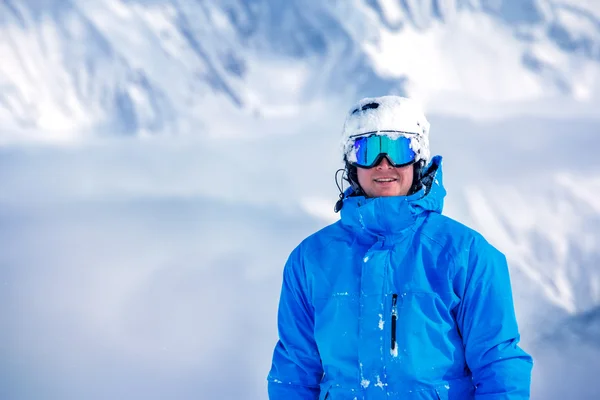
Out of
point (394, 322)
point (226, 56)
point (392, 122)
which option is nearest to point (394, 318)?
point (394, 322)

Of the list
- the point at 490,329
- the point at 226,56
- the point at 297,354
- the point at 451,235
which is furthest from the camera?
the point at 226,56

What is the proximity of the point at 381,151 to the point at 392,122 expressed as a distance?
0.11 m

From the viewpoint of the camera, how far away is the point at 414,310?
199 cm

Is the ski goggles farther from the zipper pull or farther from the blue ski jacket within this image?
the zipper pull

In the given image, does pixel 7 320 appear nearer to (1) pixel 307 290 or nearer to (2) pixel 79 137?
(1) pixel 307 290

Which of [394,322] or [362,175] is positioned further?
[362,175]

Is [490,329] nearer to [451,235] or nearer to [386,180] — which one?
[451,235]

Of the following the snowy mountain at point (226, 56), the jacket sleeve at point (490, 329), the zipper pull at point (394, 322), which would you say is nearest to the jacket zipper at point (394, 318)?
the zipper pull at point (394, 322)

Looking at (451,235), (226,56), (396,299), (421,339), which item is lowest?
(421,339)

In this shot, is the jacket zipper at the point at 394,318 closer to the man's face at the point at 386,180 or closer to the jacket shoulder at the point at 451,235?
the jacket shoulder at the point at 451,235

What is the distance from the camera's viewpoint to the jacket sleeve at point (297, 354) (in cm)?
221

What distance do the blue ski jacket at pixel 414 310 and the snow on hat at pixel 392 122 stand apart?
0.18 metres

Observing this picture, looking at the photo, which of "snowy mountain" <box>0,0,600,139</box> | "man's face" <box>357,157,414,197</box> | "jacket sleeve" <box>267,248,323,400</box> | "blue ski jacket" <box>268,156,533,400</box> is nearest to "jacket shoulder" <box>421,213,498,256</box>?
"blue ski jacket" <box>268,156,533,400</box>

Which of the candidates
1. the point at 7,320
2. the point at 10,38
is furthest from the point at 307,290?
the point at 10,38
